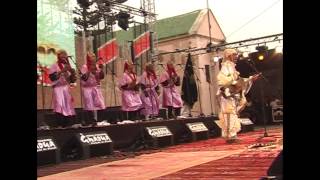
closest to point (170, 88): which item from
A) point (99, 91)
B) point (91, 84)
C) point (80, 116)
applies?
point (80, 116)

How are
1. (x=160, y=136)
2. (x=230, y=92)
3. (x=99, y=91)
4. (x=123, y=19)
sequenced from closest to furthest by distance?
(x=230, y=92)
(x=99, y=91)
(x=160, y=136)
(x=123, y=19)

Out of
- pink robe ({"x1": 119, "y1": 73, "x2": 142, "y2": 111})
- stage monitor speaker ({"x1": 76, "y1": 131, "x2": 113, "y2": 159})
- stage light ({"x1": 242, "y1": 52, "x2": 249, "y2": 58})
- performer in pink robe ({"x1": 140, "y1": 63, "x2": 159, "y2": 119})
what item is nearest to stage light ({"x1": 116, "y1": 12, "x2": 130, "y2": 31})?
performer in pink robe ({"x1": 140, "y1": 63, "x2": 159, "y2": 119})

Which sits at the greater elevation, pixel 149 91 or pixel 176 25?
pixel 176 25

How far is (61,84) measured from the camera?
248 inches

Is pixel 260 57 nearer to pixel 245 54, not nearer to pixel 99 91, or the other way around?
pixel 245 54

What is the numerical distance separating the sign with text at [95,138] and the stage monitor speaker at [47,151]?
1.46ft

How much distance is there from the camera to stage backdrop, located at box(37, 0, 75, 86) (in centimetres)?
762

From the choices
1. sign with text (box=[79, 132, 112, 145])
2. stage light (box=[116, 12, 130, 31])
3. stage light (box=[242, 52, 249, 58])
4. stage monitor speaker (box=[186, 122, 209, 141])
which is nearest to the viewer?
sign with text (box=[79, 132, 112, 145])

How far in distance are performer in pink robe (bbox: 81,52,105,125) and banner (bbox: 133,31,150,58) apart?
4183 millimetres

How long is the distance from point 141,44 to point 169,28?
4.63ft

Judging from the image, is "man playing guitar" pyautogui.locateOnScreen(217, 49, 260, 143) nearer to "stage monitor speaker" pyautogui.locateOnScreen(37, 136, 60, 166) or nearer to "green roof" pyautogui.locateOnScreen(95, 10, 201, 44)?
"green roof" pyautogui.locateOnScreen(95, 10, 201, 44)

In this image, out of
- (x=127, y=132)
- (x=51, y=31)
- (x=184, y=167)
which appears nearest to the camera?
(x=184, y=167)
